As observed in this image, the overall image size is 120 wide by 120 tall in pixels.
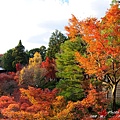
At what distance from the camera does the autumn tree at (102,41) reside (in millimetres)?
15141

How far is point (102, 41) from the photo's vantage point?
596 inches

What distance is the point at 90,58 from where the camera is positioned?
16266 mm

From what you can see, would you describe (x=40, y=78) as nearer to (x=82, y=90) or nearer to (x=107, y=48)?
(x=82, y=90)

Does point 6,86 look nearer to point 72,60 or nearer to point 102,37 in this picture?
point 72,60

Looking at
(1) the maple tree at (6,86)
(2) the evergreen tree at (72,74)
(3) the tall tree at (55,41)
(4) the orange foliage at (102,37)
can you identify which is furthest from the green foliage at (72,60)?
(3) the tall tree at (55,41)

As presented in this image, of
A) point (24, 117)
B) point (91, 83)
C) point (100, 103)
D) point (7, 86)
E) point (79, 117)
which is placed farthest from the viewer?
point (7, 86)

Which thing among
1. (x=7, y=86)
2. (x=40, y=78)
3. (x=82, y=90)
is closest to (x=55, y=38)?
(x=40, y=78)

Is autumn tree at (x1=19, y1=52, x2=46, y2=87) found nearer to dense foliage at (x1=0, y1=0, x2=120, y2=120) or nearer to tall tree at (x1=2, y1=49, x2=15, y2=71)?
dense foliage at (x1=0, y1=0, x2=120, y2=120)

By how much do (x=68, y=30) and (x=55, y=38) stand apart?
67.5 ft

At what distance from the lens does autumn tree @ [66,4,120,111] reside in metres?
15.1

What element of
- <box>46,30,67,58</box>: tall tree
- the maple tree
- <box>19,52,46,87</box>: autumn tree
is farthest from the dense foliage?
<box>46,30,67,58</box>: tall tree

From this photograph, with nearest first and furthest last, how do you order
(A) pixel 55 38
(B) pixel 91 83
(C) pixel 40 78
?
(B) pixel 91 83 → (C) pixel 40 78 → (A) pixel 55 38

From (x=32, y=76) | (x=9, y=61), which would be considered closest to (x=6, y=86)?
(x=32, y=76)

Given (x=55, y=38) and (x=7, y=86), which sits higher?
(x=55, y=38)
